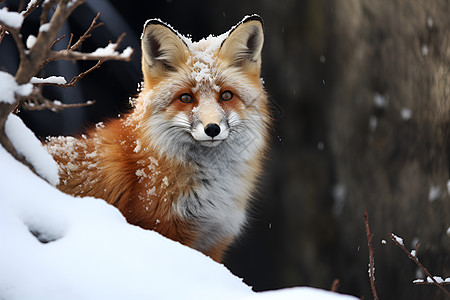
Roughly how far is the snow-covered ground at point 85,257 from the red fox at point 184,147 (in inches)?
36.9

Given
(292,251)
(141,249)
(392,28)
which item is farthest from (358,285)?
(141,249)

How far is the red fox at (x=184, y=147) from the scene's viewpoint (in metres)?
2.43

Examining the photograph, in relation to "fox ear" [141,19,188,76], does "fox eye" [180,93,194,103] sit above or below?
below

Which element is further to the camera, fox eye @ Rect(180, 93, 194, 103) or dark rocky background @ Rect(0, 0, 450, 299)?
dark rocky background @ Rect(0, 0, 450, 299)

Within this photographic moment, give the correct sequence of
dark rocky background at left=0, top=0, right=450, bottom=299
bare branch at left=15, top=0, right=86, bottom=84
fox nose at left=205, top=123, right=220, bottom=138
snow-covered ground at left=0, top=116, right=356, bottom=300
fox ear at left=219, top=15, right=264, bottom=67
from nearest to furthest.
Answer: snow-covered ground at left=0, top=116, right=356, bottom=300, bare branch at left=15, top=0, right=86, bottom=84, fox nose at left=205, top=123, right=220, bottom=138, fox ear at left=219, top=15, right=264, bottom=67, dark rocky background at left=0, top=0, right=450, bottom=299

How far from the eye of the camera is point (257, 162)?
2.78 meters

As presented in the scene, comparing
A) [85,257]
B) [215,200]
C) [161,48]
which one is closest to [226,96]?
[161,48]

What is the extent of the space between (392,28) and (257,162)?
2.07 meters

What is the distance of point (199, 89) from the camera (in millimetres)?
2408

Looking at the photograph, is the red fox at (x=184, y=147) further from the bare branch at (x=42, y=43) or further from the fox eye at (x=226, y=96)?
the bare branch at (x=42, y=43)

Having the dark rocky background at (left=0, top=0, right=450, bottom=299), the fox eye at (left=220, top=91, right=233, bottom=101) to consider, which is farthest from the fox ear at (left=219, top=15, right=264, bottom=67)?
the dark rocky background at (left=0, top=0, right=450, bottom=299)

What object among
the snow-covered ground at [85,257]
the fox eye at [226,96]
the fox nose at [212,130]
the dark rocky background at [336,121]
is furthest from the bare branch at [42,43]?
the dark rocky background at [336,121]

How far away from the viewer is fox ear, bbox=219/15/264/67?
2.52 meters

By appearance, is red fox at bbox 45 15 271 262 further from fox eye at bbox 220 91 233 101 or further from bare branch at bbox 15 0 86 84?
bare branch at bbox 15 0 86 84
